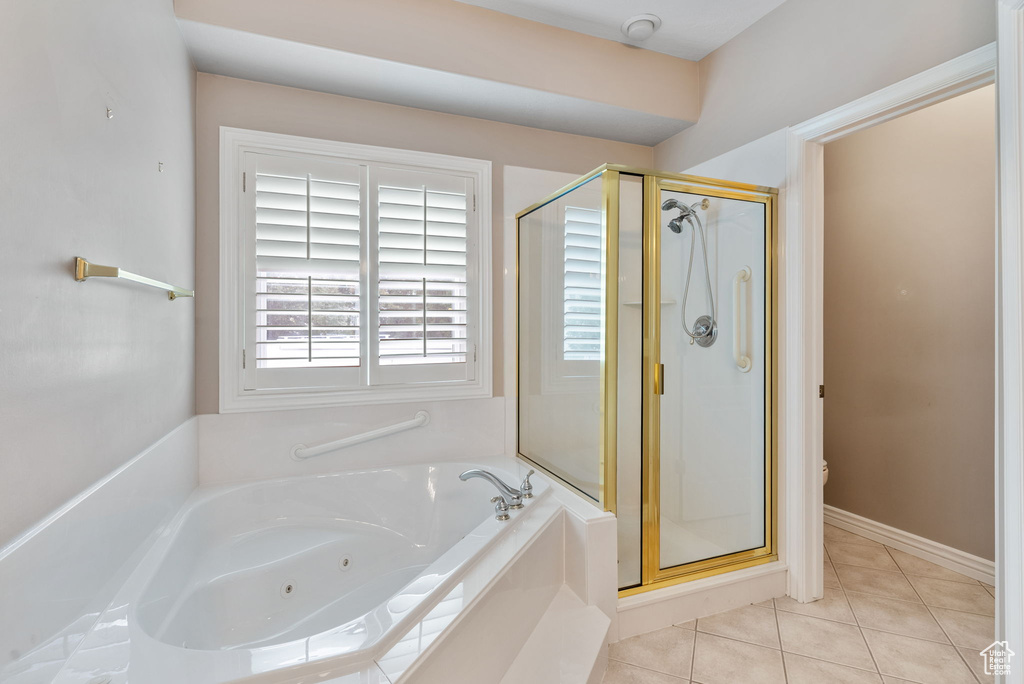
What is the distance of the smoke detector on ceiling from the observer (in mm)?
2218

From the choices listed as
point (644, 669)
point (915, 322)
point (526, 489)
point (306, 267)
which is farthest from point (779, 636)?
point (306, 267)

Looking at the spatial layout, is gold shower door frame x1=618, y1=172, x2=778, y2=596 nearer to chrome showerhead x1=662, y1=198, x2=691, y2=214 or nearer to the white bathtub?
chrome showerhead x1=662, y1=198, x2=691, y2=214

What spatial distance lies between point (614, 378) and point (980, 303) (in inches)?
74.8

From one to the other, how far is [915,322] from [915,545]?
3.81 feet

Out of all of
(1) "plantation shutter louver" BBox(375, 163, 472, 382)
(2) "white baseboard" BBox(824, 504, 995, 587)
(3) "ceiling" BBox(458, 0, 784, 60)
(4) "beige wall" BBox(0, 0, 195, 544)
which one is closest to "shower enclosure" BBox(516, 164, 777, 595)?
(1) "plantation shutter louver" BBox(375, 163, 472, 382)

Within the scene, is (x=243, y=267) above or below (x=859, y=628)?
above

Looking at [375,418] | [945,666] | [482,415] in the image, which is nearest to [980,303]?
[945,666]

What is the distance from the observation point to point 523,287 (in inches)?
102

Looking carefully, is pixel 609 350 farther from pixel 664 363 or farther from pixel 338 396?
pixel 338 396

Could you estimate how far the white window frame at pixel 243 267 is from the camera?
2158mm

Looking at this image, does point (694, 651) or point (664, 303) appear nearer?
point (694, 651)

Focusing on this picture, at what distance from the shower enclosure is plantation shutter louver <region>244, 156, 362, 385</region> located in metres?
0.92

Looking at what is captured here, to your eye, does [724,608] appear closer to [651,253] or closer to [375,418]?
[651,253]

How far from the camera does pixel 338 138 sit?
235 centimetres
